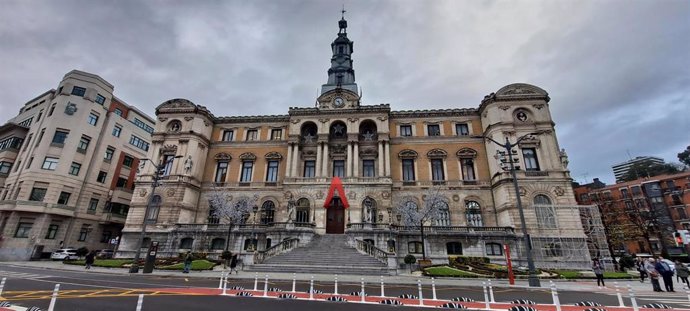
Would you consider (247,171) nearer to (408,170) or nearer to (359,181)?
(359,181)

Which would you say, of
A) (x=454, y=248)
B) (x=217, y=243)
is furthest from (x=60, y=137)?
(x=454, y=248)

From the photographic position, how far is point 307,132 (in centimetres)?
3884

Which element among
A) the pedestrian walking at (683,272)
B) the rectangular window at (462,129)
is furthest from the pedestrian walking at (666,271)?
the rectangular window at (462,129)

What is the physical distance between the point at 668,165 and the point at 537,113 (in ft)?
196

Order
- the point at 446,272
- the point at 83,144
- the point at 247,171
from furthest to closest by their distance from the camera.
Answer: the point at 83,144 < the point at 247,171 < the point at 446,272

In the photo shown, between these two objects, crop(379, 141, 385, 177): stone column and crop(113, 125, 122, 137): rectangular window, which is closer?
crop(379, 141, 385, 177): stone column

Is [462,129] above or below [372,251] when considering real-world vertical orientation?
above

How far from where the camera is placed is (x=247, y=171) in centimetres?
3750

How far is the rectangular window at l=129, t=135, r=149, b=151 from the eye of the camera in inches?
1773

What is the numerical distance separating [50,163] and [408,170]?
41897mm

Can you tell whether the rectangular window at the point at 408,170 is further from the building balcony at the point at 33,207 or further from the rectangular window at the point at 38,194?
the rectangular window at the point at 38,194

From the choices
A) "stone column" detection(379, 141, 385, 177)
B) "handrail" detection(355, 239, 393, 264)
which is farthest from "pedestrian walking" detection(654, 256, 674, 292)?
"stone column" detection(379, 141, 385, 177)

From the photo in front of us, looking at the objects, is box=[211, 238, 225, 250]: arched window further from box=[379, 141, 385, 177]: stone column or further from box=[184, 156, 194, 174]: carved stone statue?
box=[379, 141, 385, 177]: stone column

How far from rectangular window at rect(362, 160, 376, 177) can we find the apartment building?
29.0 metres
